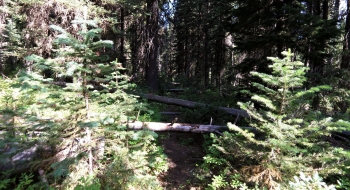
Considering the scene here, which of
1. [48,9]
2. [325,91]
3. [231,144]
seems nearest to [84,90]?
[231,144]

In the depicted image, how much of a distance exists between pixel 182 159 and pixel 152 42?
8002 millimetres

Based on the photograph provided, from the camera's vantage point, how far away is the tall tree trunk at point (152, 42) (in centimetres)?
1195

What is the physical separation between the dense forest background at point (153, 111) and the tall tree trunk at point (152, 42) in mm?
65

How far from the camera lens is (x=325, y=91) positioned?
632 cm

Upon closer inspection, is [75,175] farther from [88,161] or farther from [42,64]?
[42,64]

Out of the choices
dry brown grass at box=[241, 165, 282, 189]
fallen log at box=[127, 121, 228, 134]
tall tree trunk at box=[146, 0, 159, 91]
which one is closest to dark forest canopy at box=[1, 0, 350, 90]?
tall tree trunk at box=[146, 0, 159, 91]

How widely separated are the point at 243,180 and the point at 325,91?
4252 mm

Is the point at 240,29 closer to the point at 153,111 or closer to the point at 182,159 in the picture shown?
the point at 182,159

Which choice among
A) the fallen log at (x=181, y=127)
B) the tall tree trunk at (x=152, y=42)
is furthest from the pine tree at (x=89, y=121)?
the tall tree trunk at (x=152, y=42)

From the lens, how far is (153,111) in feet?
14.6

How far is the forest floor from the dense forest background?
0.92 ft

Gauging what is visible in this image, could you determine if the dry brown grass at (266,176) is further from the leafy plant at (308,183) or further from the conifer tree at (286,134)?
the leafy plant at (308,183)

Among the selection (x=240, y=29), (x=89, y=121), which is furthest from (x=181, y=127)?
(x=240, y=29)

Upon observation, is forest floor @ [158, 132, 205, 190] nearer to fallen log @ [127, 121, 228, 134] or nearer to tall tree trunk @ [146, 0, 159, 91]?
fallen log @ [127, 121, 228, 134]
